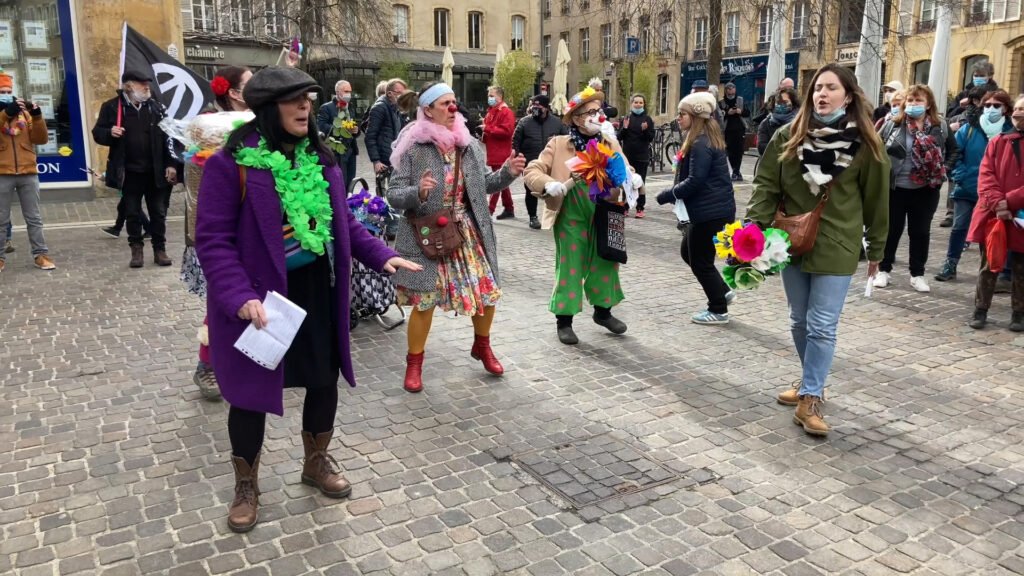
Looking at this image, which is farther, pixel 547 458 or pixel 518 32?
pixel 518 32

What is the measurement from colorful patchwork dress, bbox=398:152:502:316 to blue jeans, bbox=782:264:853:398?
71.0 inches

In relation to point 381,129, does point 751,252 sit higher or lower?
lower

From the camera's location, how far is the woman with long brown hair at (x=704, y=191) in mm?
6398

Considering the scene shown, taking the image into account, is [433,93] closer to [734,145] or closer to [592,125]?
[592,125]

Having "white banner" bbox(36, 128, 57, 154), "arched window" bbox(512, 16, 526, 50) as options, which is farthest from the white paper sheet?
"arched window" bbox(512, 16, 526, 50)

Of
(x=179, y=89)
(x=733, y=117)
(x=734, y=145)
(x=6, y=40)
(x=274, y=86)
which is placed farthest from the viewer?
(x=734, y=145)

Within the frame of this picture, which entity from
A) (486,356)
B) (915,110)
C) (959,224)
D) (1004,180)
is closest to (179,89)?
(486,356)

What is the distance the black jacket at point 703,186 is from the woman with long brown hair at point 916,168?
1849 mm

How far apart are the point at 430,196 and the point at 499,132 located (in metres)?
6.88

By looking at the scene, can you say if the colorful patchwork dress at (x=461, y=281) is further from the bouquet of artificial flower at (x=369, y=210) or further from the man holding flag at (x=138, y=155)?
the man holding flag at (x=138, y=155)

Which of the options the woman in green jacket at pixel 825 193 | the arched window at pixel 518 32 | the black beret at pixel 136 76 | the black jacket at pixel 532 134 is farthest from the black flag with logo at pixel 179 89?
the arched window at pixel 518 32

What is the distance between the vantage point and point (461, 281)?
5.14m

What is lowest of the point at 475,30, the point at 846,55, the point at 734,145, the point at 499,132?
the point at 734,145

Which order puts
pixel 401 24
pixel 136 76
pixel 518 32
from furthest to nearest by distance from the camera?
pixel 518 32 → pixel 401 24 → pixel 136 76
